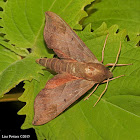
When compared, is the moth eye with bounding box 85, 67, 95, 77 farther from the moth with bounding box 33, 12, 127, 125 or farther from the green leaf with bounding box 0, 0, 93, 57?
the green leaf with bounding box 0, 0, 93, 57

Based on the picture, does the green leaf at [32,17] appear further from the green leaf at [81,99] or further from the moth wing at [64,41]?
the moth wing at [64,41]

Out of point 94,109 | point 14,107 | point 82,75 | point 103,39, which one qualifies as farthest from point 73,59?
point 14,107

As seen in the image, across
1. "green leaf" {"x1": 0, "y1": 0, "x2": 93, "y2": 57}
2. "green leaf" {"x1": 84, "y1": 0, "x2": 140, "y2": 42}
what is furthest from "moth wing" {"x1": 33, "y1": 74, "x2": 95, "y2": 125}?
"green leaf" {"x1": 84, "y1": 0, "x2": 140, "y2": 42}

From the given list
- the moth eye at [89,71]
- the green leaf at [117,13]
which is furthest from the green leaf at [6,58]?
the green leaf at [117,13]

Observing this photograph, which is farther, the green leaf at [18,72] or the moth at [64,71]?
the moth at [64,71]

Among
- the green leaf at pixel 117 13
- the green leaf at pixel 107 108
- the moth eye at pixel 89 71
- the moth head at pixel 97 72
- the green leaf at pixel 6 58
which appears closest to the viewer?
the green leaf at pixel 107 108

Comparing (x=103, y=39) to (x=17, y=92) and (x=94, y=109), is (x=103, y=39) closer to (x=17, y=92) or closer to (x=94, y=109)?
(x=94, y=109)

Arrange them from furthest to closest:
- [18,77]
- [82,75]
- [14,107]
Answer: [14,107]
[82,75]
[18,77]
